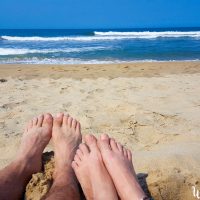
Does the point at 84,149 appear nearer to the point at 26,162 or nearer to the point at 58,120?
the point at 26,162

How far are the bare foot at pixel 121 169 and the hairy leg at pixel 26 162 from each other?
0.40 metres

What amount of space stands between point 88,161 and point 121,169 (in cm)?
20

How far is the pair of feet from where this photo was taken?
1.66 metres

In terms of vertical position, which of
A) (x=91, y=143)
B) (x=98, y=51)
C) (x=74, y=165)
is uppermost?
(x=98, y=51)

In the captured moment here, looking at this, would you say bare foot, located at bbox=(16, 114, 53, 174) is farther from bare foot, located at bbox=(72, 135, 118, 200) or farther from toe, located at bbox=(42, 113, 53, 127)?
bare foot, located at bbox=(72, 135, 118, 200)

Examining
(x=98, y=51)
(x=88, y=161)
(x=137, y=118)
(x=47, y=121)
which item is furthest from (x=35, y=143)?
(x=98, y=51)

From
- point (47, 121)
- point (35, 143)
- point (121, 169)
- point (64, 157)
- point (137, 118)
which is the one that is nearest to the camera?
point (121, 169)

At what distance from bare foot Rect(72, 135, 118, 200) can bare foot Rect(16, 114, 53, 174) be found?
0.23 meters

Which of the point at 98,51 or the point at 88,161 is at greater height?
the point at 98,51

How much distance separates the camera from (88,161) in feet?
6.14

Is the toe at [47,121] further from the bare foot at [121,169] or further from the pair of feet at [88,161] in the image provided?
the bare foot at [121,169]

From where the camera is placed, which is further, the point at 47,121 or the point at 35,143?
the point at 47,121

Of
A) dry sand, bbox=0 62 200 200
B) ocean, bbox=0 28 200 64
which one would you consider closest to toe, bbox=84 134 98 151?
dry sand, bbox=0 62 200 200

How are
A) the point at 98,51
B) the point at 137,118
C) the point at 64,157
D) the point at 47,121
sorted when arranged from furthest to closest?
the point at 98,51 → the point at 137,118 → the point at 47,121 → the point at 64,157
